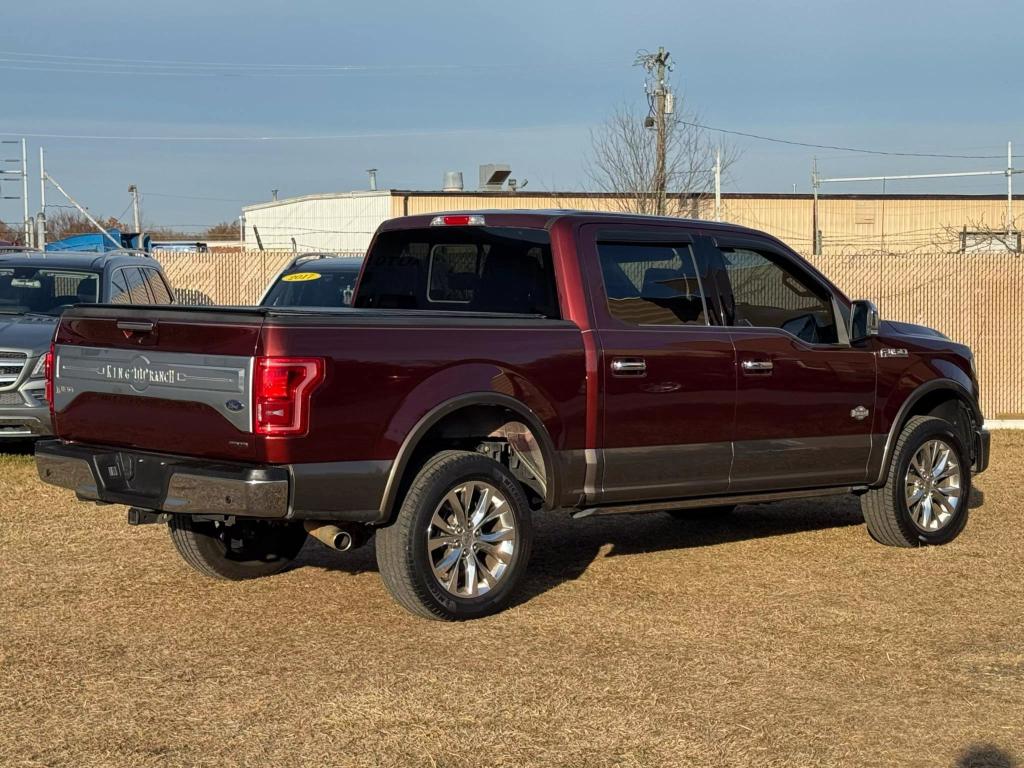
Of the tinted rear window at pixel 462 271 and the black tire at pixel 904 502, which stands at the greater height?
the tinted rear window at pixel 462 271

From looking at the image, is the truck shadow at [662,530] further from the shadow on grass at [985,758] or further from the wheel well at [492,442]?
the shadow on grass at [985,758]

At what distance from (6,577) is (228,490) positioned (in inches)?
98.7

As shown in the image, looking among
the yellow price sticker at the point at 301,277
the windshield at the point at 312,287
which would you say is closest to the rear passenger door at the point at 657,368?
the windshield at the point at 312,287

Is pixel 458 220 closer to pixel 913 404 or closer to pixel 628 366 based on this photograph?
pixel 628 366

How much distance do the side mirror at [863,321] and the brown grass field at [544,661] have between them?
136 centimetres

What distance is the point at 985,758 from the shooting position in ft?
17.0

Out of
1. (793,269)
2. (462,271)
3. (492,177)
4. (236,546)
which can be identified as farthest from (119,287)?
(492,177)

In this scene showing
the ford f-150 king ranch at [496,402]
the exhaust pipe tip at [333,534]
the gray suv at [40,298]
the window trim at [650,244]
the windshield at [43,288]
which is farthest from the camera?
the windshield at [43,288]

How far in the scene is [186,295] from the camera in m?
20.6

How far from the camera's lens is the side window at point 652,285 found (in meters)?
7.79

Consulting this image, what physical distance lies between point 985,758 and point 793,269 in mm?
4175

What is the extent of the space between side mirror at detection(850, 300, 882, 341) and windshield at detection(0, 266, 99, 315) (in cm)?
759

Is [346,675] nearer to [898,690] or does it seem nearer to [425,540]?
[425,540]

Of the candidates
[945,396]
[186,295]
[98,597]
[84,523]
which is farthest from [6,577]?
[186,295]
